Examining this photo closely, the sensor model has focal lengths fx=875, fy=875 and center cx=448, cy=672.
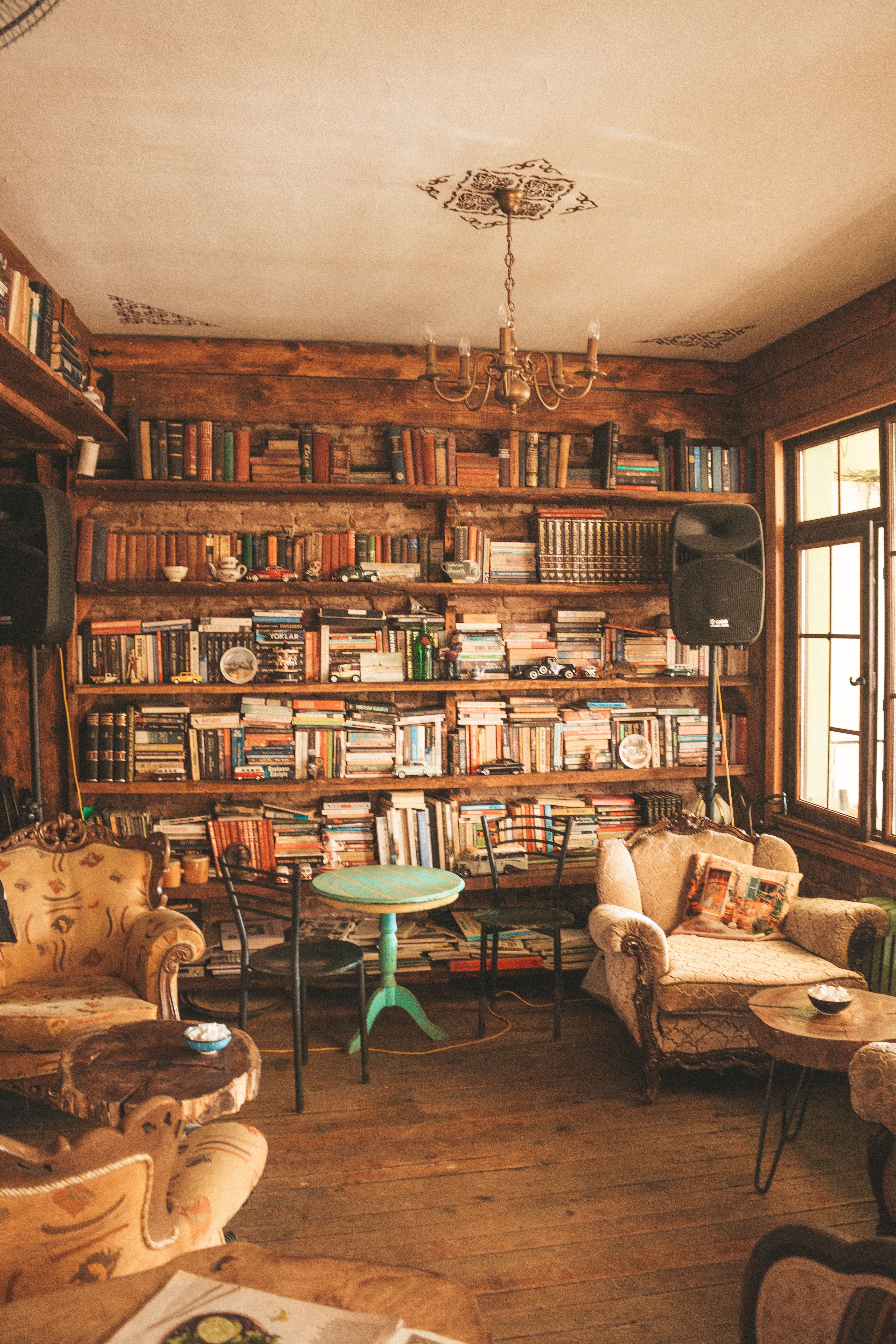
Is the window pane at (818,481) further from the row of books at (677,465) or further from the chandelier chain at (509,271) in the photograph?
the chandelier chain at (509,271)

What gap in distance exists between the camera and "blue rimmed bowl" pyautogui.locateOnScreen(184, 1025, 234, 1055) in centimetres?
230

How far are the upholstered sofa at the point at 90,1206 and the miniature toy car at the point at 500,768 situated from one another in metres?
3.06

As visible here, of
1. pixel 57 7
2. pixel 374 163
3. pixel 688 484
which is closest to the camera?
pixel 57 7

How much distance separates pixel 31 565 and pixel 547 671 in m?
2.39

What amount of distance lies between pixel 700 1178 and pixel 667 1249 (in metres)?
0.38

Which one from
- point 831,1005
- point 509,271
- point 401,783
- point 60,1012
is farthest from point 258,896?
point 509,271

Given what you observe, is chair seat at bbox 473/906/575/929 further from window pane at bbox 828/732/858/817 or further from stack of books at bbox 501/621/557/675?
window pane at bbox 828/732/858/817

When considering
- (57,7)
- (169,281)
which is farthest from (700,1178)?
(169,281)

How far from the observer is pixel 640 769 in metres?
4.51

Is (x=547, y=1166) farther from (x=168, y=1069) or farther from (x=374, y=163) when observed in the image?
(x=374, y=163)

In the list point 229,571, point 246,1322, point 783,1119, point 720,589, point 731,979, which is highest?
point 229,571

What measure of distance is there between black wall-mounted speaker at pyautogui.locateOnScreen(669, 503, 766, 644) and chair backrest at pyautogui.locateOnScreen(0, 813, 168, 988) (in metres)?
2.48

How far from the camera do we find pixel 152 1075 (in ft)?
7.25

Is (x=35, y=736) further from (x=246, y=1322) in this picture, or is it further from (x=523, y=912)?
(x=246, y=1322)
